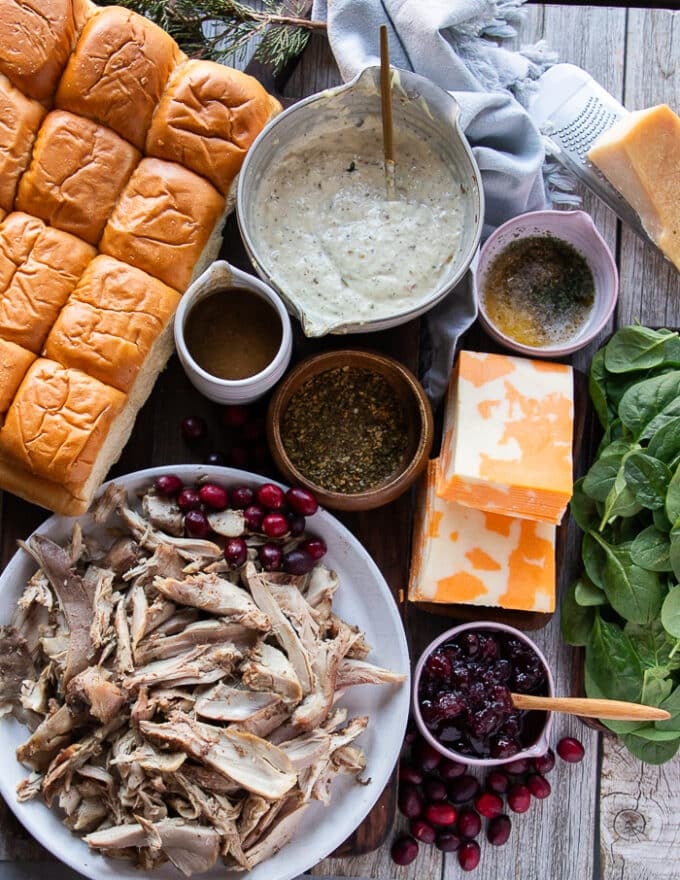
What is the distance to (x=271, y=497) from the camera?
2.41 m

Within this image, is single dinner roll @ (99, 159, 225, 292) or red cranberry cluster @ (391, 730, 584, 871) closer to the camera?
single dinner roll @ (99, 159, 225, 292)

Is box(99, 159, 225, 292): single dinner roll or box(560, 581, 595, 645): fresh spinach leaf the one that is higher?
box(99, 159, 225, 292): single dinner roll

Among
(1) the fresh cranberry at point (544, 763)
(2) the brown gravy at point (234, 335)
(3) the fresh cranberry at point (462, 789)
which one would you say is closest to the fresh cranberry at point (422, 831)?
(3) the fresh cranberry at point (462, 789)

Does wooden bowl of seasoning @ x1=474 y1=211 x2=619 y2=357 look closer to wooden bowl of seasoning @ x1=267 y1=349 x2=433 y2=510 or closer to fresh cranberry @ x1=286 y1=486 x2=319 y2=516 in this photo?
wooden bowl of seasoning @ x1=267 y1=349 x2=433 y2=510

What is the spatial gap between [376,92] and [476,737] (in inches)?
Answer: 68.7

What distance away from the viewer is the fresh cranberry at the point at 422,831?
2.64 meters

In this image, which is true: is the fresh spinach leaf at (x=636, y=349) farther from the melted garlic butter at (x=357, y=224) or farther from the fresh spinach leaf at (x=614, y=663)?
the fresh spinach leaf at (x=614, y=663)

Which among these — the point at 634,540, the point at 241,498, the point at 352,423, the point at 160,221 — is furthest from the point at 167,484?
the point at 634,540

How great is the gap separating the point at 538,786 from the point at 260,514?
1.16 meters

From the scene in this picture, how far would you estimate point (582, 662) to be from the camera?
2.76 m

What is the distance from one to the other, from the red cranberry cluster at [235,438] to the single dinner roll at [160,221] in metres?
0.44

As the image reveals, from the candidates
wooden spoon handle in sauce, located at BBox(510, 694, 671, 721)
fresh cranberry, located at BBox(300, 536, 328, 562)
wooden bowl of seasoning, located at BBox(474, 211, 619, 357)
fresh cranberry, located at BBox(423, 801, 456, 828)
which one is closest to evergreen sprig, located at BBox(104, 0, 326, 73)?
Result: wooden bowl of seasoning, located at BBox(474, 211, 619, 357)

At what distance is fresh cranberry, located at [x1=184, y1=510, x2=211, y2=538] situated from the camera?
94.7 inches

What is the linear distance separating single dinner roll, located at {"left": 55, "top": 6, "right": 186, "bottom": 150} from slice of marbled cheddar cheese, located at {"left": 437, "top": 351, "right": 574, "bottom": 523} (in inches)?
42.2
